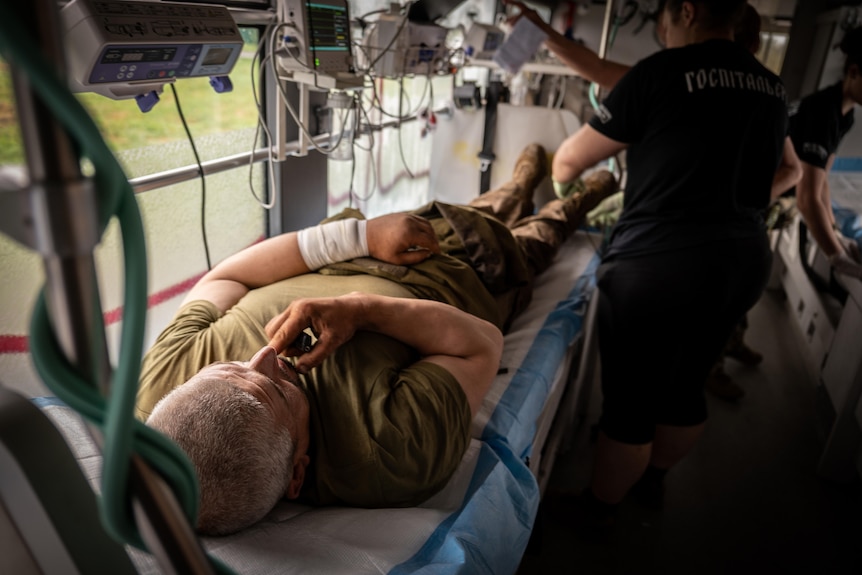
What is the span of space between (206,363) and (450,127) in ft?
7.73

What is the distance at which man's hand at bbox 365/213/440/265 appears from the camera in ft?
5.62

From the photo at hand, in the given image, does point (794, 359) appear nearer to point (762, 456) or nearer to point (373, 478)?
point (762, 456)

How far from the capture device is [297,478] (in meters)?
1.19

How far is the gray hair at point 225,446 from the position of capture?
1.01 meters

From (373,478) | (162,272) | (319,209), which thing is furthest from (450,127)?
(373,478)

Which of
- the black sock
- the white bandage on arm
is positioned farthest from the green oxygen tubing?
the black sock

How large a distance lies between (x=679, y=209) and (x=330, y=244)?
38.7 inches

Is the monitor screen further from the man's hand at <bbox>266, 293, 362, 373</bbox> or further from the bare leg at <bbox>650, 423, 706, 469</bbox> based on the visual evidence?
the bare leg at <bbox>650, 423, 706, 469</bbox>

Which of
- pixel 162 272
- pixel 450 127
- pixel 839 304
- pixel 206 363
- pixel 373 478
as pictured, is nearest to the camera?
pixel 373 478

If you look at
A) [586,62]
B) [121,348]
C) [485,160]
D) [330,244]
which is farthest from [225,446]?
[485,160]

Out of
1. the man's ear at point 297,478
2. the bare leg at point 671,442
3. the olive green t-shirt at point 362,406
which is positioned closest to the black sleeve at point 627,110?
the olive green t-shirt at point 362,406

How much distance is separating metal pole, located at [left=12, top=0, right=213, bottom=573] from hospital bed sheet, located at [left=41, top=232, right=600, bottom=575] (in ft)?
2.24

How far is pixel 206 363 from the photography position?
1.35 metres

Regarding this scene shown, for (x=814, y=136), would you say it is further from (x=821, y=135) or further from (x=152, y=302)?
(x=152, y=302)
